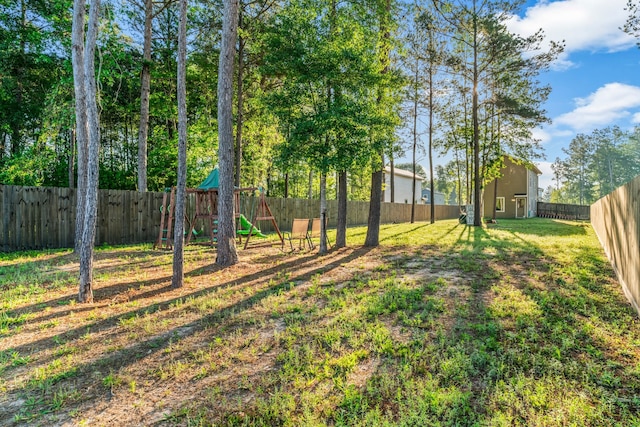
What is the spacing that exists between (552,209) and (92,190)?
1535 inches

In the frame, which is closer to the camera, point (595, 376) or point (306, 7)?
point (595, 376)

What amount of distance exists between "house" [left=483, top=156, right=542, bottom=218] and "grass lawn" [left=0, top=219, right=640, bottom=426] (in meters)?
28.7

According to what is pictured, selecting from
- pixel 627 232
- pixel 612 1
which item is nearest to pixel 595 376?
pixel 627 232

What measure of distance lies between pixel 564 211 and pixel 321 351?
37.0 m

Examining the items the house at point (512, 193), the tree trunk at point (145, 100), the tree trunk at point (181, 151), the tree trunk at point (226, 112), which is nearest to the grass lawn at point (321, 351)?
the tree trunk at point (181, 151)

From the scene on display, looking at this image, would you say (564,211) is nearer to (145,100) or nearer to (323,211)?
(323,211)

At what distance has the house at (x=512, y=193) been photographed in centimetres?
3086

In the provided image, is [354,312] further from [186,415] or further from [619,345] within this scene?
[619,345]

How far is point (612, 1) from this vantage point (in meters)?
7.81

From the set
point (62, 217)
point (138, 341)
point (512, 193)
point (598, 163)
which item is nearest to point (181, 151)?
point (138, 341)

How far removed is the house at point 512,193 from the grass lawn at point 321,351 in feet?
94.1

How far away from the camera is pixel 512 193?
103ft

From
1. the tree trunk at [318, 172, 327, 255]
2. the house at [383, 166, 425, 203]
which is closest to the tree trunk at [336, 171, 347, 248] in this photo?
the tree trunk at [318, 172, 327, 255]

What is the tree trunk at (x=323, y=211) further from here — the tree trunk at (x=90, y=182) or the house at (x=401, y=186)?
the house at (x=401, y=186)
